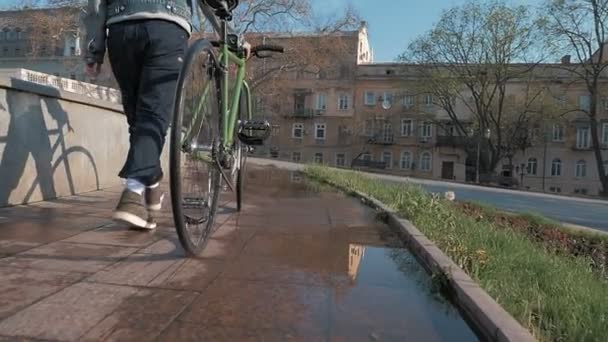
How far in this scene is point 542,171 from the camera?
5934cm

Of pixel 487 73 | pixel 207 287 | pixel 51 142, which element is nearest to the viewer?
pixel 207 287

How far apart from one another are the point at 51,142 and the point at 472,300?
4.07m

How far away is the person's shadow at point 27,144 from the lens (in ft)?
13.8

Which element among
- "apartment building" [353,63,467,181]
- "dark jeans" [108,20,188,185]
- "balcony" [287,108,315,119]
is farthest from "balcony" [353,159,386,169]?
"dark jeans" [108,20,188,185]

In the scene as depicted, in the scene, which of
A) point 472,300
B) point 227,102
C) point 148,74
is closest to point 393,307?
point 472,300

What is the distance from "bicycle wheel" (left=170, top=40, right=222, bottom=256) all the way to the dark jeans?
17cm

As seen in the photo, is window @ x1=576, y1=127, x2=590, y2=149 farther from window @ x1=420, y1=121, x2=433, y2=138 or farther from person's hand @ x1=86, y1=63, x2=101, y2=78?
person's hand @ x1=86, y1=63, x2=101, y2=78

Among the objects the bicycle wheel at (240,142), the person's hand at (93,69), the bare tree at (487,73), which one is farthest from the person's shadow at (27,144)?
the bare tree at (487,73)

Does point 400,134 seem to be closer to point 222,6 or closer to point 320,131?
point 320,131

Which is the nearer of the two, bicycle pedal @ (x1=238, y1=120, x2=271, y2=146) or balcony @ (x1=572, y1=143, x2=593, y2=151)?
bicycle pedal @ (x1=238, y1=120, x2=271, y2=146)

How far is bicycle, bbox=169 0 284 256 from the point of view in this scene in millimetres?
2629

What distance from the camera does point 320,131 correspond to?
65.4 meters

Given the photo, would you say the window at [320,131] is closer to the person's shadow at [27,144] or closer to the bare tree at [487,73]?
the bare tree at [487,73]

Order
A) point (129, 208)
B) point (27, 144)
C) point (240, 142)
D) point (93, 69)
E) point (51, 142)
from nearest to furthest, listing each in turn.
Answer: point (129, 208) < point (93, 69) < point (240, 142) < point (27, 144) < point (51, 142)
